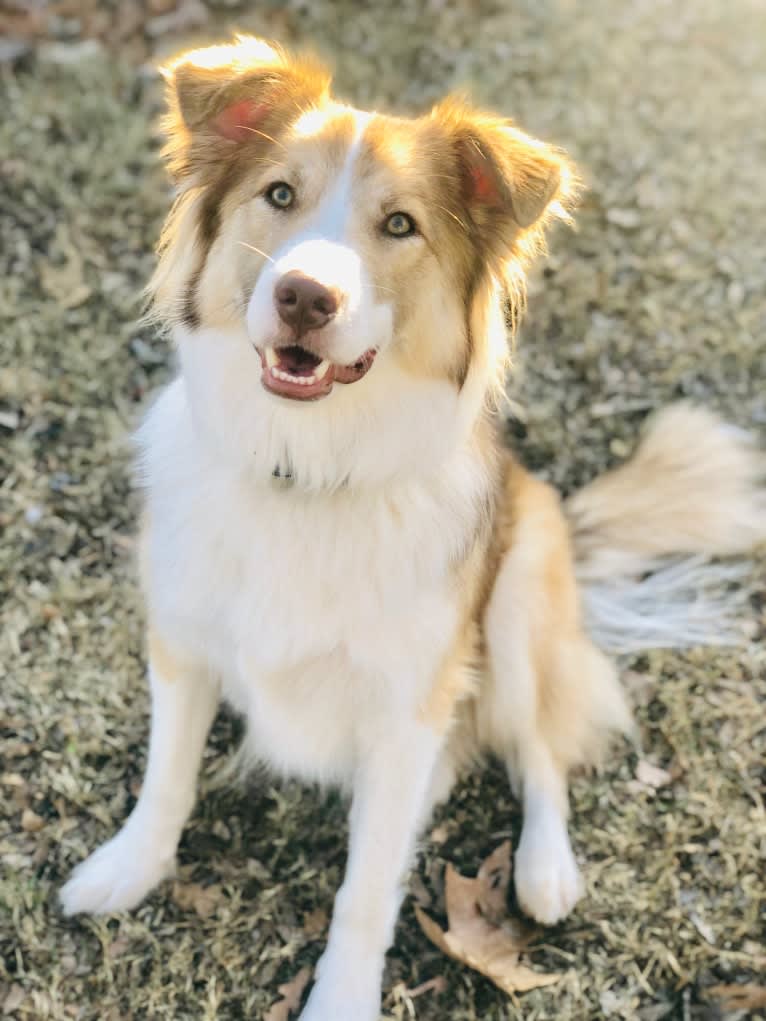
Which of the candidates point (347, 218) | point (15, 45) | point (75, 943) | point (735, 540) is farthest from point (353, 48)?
point (75, 943)

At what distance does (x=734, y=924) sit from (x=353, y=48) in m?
4.54

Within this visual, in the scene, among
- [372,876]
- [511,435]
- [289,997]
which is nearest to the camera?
[372,876]

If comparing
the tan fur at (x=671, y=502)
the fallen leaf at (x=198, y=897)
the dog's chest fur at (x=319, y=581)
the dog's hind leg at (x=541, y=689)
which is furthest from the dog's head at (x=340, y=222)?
the fallen leaf at (x=198, y=897)

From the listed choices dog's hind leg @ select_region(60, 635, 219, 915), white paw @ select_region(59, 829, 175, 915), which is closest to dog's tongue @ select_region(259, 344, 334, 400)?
dog's hind leg @ select_region(60, 635, 219, 915)

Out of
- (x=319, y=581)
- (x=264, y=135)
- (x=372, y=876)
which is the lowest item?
(x=372, y=876)

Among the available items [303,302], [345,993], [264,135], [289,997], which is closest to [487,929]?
[345,993]

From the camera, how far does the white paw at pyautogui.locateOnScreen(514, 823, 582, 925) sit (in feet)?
9.33

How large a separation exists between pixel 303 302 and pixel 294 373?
0.18 m

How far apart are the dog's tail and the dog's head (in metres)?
1.19

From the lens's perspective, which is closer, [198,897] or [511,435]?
[198,897]

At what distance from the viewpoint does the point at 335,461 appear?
7.56 ft

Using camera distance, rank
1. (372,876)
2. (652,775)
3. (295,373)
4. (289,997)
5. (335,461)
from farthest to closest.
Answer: (652,775), (289,997), (372,876), (335,461), (295,373)

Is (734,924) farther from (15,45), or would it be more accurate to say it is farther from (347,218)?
(15,45)

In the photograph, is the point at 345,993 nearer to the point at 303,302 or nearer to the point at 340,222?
the point at 303,302
